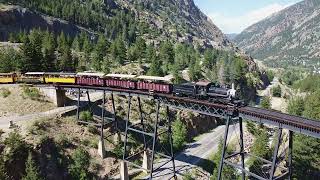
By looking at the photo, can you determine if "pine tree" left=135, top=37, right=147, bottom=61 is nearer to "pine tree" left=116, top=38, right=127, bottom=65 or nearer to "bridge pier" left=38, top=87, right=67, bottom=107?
"pine tree" left=116, top=38, right=127, bottom=65

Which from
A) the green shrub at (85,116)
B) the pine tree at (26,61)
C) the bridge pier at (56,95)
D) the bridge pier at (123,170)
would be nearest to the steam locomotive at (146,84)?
the bridge pier at (56,95)

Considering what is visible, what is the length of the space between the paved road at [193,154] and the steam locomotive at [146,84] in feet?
35.7

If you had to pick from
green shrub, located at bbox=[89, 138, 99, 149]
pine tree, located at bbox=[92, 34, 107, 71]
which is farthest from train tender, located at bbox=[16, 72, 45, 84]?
pine tree, located at bbox=[92, 34, 107, 71]

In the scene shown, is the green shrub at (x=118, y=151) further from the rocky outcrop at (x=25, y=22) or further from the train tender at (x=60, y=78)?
the rocky outcrop at (x=25, y=22)

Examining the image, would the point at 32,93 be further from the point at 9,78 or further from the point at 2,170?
the point at 2,170

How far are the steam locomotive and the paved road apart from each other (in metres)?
10.9

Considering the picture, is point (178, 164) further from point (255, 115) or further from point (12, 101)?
point (12, 101)

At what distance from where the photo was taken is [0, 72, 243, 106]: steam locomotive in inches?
1746

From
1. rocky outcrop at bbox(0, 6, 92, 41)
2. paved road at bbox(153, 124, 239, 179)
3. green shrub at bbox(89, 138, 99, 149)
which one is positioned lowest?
paved road at bbox(153, 124, 239, 179)

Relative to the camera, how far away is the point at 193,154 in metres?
68.4

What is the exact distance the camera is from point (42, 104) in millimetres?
63188

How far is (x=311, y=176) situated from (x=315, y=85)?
9547 centimetres

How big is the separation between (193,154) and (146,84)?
22.1 meters

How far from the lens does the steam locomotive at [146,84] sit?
44.3 meters
